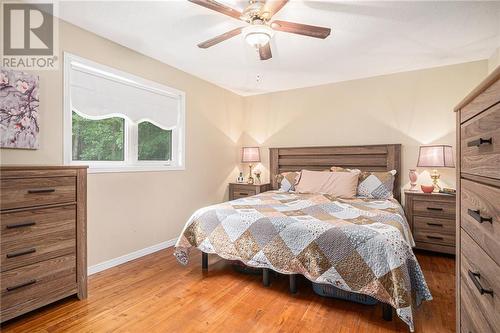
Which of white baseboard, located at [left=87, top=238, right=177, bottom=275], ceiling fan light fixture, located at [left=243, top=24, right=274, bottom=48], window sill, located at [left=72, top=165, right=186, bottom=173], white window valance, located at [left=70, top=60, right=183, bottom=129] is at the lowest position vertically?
white baseboard, located at [left=87, top=238, right=177, bottom=275]

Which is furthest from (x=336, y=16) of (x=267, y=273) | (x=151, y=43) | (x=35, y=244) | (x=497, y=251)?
(x=35, y=244)

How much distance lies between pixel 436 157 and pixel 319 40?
6.35ft

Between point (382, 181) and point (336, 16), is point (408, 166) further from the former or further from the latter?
point (336, 16)

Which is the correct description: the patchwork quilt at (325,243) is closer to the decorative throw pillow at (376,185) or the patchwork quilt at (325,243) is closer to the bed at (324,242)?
the bed at (324,242)

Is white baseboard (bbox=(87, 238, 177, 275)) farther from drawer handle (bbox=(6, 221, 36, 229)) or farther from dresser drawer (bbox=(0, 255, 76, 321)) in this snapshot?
drawer handle (bbox=(6, 221, 36, 229))

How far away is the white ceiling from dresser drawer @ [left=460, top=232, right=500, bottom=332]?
190 cm

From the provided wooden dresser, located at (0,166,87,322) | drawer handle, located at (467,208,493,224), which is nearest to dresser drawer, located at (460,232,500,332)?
drawer handle, located at (467,208,493,224)

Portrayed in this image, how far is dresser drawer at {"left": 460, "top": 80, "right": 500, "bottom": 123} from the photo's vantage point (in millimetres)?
780

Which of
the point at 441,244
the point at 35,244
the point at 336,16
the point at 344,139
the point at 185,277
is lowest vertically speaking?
the point at 185,277

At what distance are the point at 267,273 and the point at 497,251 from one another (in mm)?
1703

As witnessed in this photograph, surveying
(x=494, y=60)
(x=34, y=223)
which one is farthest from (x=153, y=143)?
(x=494, y=60)

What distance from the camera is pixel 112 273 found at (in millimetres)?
2494

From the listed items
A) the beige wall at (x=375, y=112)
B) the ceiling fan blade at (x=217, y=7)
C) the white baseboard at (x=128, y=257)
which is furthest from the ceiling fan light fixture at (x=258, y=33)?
the white baseboard at (x=128, y=257)

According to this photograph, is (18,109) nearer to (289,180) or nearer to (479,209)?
(479,209)
